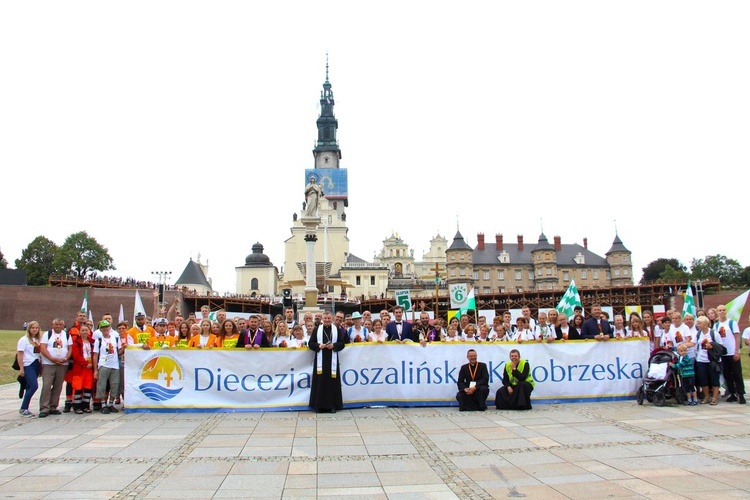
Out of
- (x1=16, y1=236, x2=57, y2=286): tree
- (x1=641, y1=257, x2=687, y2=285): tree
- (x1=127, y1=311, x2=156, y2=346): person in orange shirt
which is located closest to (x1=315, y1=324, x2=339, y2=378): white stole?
(x1=127, y1=311, x2=156, y2=346): person in orange shirt

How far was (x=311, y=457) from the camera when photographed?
276 inches

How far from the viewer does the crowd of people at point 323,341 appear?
10.6 m

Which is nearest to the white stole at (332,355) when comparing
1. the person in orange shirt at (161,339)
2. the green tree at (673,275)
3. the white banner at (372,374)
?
the white banner at (372,374)

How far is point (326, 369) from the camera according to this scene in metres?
10.7

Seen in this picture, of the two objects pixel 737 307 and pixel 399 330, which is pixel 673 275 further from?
pixel 399 330

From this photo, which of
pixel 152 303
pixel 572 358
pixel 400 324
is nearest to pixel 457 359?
pixel 400 324

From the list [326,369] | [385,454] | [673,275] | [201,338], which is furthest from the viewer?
[673,275]

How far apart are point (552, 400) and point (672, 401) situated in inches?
89.0

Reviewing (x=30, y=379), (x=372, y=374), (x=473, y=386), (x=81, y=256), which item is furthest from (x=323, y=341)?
(x=81, y=256)

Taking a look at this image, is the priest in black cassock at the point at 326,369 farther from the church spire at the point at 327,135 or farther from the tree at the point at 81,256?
the church spire at the point at 327,135

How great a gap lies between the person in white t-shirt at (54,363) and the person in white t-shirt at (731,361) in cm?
1245

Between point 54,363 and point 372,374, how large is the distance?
586 cm

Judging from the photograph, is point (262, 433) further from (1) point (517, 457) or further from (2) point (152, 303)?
(2) point (152, 303)

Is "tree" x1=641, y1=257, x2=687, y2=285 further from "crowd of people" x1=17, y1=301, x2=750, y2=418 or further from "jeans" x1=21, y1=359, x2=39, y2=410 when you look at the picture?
"jeans" x1=21, y1=359, x2=39, y2=410
